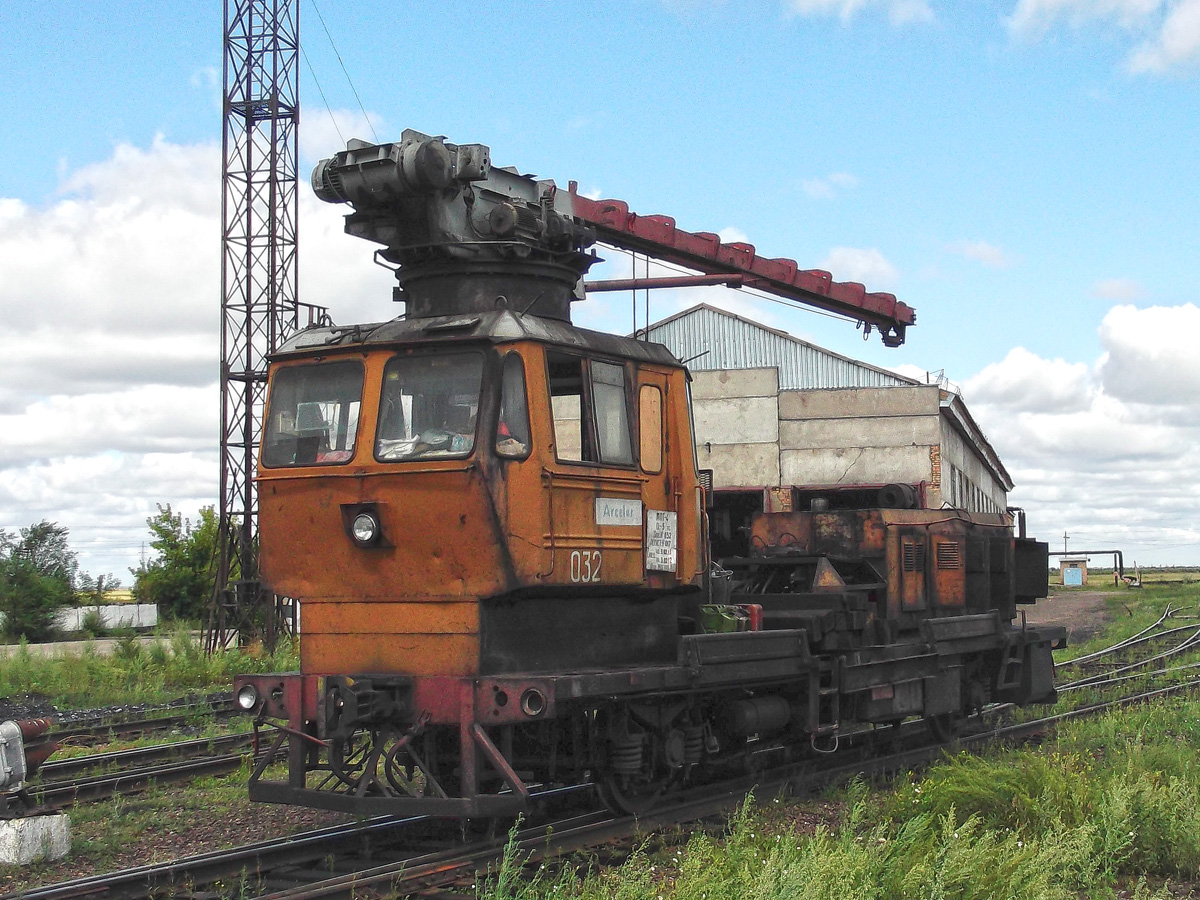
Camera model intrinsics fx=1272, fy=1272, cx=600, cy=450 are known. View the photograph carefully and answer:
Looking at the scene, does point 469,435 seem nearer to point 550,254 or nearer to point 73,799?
point 550,254

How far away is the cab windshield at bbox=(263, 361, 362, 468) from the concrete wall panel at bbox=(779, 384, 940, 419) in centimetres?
2473

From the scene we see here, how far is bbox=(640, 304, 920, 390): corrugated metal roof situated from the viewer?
3697 cm

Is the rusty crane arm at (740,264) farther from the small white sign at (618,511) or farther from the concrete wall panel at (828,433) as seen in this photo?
the concrete wall panel at (828,433)

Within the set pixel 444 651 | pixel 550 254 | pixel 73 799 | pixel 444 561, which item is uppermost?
pixel 550 254

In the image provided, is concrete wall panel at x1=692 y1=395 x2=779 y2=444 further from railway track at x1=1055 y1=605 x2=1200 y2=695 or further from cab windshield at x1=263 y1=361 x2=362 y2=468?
cab windshield at x1=263 y1=361 x2=362 y2=468

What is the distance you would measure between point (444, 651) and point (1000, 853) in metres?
3.31

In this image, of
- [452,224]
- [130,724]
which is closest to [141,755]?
[130,724]

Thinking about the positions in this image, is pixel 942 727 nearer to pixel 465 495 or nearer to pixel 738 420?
pixel 465 495

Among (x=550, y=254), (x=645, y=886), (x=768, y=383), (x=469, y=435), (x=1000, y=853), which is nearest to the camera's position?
(x=645, y=886)

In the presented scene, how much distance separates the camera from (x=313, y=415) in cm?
811

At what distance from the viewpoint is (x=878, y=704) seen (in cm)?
1051

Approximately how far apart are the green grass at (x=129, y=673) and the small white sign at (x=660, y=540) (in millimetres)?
10586

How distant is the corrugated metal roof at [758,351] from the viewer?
37.0 metres

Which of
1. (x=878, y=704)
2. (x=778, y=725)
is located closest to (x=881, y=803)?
(x=778, y=725)
